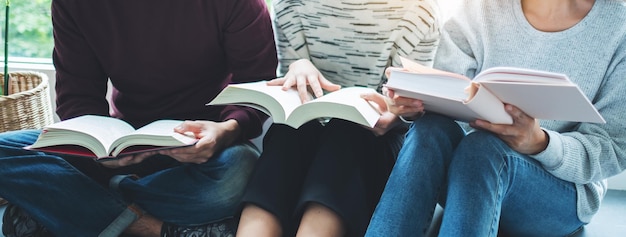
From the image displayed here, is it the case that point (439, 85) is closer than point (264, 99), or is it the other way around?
point (439, 85)

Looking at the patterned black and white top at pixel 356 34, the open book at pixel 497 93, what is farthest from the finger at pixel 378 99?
the patterned black and white top at pixel 356 34

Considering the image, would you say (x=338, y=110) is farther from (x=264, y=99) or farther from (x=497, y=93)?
(x=497, y=93)

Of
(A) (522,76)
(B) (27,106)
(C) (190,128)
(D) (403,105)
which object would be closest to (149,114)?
(C) (190,128)

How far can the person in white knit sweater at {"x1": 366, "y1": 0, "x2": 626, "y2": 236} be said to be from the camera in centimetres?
93

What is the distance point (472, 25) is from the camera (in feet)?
4.17

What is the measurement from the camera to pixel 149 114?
53.5 inches

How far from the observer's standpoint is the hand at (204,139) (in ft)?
3.63

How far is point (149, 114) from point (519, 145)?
0.84 m

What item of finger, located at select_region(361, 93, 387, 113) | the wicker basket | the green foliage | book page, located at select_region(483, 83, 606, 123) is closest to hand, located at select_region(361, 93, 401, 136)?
finger, located at select_region(361, 93, 387, 113)

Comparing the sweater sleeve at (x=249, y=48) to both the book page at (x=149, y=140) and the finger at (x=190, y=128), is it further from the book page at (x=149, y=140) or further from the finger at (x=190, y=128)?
the book page at (x=149, y=140)

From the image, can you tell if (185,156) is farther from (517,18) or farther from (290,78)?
(517,18)

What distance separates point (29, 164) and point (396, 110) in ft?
2.47

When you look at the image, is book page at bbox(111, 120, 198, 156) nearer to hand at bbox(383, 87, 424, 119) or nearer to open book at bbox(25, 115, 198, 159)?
open book at bbox(25, 115, 198, 159)

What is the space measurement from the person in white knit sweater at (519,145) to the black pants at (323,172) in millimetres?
122
